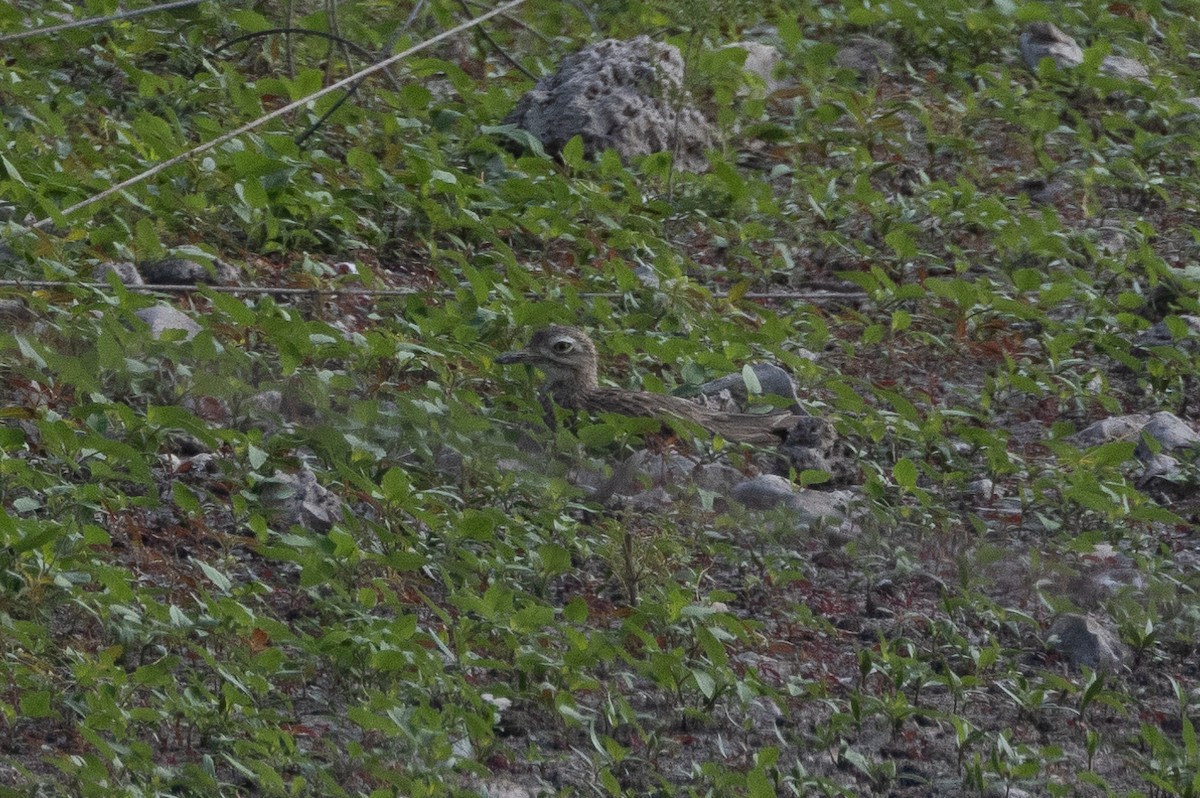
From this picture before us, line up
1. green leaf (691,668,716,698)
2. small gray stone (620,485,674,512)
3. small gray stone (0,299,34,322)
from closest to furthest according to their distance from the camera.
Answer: green leaf (691,668,716,698), small gray stone (620,485,674,512), small gray stone (0,299,34,322)

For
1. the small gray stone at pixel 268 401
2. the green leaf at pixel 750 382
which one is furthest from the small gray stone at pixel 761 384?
the small gray stone at pixel 268 401

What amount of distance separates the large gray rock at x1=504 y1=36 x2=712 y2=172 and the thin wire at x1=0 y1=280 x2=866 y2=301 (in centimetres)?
121

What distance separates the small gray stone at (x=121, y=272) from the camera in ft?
20.8

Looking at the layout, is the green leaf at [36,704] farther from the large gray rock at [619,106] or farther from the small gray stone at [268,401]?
the large gray rock at [619,106]

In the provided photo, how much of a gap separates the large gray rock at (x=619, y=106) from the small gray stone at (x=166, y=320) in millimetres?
2678

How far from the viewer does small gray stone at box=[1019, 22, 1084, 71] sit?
1023 centimetres

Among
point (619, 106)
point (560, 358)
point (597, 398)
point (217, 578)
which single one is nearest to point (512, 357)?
point (560, 358)

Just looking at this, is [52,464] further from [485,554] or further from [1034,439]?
[1034,439]

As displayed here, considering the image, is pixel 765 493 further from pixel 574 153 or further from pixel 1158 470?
pixel 574 153

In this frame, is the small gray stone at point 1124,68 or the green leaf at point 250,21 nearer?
the green leaf at point 250,21

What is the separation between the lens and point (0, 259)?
625 cm

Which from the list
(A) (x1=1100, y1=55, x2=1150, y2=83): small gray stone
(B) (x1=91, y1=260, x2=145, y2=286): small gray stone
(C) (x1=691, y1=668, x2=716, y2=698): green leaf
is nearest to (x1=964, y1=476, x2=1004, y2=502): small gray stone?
(C) (x1=691, y1=668, x2=716, y2=698): green leaf

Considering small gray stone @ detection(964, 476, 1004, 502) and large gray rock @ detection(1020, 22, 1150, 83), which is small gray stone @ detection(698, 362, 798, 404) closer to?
small gray stone @ detection(964, 476, 1004, 502)

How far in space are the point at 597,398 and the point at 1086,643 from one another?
1925 mm
